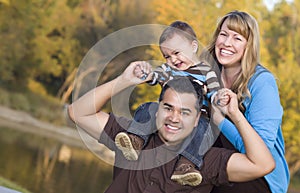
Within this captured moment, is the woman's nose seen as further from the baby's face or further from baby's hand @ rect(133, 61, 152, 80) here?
baby's hand @ rect(133, 61, 152, 80)

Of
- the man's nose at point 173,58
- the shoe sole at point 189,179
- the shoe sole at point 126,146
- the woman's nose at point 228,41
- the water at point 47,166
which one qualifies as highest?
the woman's nose at point 228,41

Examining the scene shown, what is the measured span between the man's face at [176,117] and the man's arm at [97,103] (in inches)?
5.7

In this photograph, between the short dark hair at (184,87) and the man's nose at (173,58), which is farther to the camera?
the man's nose at (173,58)

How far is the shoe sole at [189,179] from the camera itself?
2298 millimetres

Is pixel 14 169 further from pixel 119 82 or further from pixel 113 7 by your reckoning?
pixel 113 7

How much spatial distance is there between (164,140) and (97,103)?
321mm

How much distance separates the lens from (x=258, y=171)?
2.23 m

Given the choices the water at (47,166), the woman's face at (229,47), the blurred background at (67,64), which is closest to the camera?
the woman's face at (229,47)

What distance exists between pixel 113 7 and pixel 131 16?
1306 mm

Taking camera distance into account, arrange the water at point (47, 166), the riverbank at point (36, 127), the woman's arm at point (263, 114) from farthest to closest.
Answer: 1. the riverbank at point (36, 127)
2. the water at point (47, 166)
3. the woman's arm at point (263, 114)

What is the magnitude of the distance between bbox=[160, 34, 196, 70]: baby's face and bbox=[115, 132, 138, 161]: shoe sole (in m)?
0.97

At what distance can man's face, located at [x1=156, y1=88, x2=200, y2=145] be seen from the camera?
2383mm

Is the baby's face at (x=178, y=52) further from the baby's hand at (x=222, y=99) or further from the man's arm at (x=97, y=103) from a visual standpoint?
the baby's hand at (x=222, y=99)

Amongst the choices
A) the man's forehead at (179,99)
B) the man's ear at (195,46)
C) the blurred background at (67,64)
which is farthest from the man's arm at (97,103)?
the blurred background at (67,64)
